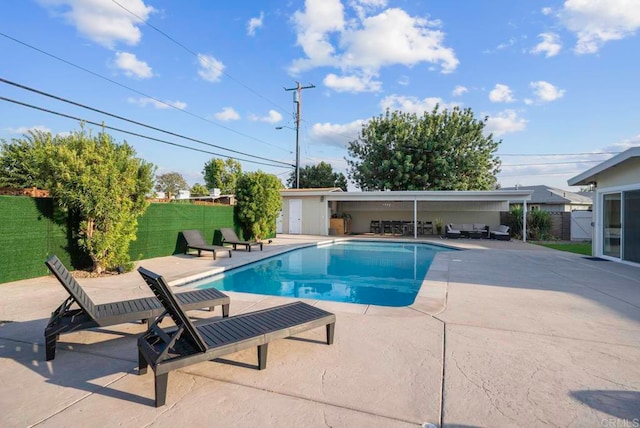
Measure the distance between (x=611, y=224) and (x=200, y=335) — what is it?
12.5m

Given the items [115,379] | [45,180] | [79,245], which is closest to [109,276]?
[79,245]

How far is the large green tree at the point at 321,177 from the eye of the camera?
116ft

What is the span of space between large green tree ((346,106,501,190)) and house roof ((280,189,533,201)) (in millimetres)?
7045

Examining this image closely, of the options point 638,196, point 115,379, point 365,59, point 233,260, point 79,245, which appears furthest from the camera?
point 365,59

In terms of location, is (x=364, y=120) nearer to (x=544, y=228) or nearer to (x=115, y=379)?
(x=544, y=228)

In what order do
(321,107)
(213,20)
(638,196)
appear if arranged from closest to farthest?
1. (638,196)
2. (213,20)
3. (321,107)

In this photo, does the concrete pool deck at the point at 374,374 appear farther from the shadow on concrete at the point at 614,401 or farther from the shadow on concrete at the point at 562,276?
the shadow on concrete at the point at 562,276

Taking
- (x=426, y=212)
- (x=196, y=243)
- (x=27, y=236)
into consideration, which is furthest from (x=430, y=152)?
(x=27, y=236)

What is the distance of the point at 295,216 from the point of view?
19984mm

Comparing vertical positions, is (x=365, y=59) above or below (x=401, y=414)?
above

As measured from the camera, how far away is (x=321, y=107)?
84.3ft

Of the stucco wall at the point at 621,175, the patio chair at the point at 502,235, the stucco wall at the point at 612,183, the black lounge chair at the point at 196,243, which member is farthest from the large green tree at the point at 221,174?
the stucco wall at the point at 621,175

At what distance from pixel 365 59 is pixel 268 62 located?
499cm

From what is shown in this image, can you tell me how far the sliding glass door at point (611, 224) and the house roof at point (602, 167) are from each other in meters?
0.79
